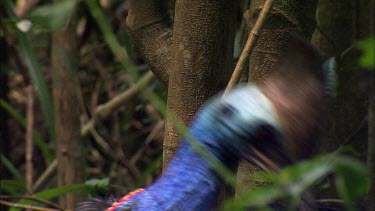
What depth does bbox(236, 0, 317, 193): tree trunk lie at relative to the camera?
1266 millimetres

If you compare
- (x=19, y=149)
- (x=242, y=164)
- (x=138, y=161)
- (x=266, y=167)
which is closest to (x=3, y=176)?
(x=138, y=161)

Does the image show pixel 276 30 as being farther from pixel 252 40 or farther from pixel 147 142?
pixel 147 142

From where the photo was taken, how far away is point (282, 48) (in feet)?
4.20

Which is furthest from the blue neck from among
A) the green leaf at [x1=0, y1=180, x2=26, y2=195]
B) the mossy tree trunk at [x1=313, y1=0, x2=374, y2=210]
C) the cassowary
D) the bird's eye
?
the green leaf at [x1=0, y1=180, x2=26, y2=195]

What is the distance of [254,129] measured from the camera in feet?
3.24

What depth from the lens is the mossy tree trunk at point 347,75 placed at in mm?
1859

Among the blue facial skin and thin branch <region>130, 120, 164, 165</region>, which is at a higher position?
the blue facial skin

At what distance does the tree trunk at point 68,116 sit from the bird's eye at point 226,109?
120 centimetres

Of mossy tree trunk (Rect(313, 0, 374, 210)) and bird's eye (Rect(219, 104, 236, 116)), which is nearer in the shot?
bird's eye (Rect(219, 104, 236, 116))

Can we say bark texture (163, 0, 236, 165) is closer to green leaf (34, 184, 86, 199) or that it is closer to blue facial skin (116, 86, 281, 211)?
blue facial skin (116, 86, 281, 211)

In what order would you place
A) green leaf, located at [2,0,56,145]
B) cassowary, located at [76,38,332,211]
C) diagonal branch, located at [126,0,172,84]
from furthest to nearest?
green leaf, located at [2,0,56,145] < diagonal branch, located at [126,0,172,84] < cassowary, located at [76,38,332,211]

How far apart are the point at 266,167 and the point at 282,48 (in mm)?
321

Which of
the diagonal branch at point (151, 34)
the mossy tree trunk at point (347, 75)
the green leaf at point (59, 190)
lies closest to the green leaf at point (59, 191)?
the green leaf at point (59, 190)

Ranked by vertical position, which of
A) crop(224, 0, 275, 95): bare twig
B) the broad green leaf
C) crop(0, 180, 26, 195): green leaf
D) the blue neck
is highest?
crop(224, 0, 275, 95): bare twig
